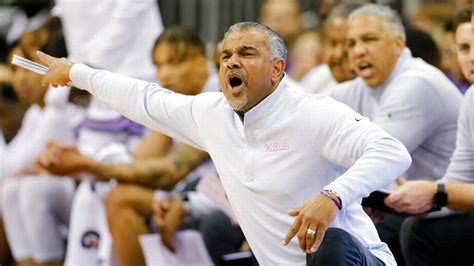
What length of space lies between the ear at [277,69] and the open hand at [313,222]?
2.22 ft

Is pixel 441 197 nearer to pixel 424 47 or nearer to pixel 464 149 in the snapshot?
pixel 464 149

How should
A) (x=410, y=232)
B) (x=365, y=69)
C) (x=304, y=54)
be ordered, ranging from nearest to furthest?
(x=410, y=232)
(x=365, y=69)
(x=304, y=54)

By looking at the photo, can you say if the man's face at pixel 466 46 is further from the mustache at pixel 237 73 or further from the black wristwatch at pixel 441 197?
the mustache at pixel 237 73

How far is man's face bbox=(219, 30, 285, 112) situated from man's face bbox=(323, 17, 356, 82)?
170 cm

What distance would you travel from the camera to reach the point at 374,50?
16.4 feet

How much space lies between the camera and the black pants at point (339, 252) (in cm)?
369

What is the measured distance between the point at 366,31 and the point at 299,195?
4.32 feet

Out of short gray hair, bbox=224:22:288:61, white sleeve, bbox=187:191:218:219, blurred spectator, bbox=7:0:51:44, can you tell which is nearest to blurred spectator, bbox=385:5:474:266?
short gray hair, bbox=224:22:288:61

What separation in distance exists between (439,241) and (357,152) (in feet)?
3.56

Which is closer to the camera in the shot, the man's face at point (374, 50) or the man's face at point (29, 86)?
the man's face at point (374, 50)

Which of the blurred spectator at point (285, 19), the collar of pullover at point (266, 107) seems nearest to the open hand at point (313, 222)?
the collar of pullover at point (266, 107)

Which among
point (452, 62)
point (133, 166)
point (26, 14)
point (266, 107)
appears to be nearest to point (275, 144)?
point (266, 107)

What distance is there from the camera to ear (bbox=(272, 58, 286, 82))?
13.3 ft

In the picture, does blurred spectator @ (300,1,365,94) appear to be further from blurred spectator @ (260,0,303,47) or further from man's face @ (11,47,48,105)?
man's face @ (11,47,48,105)
